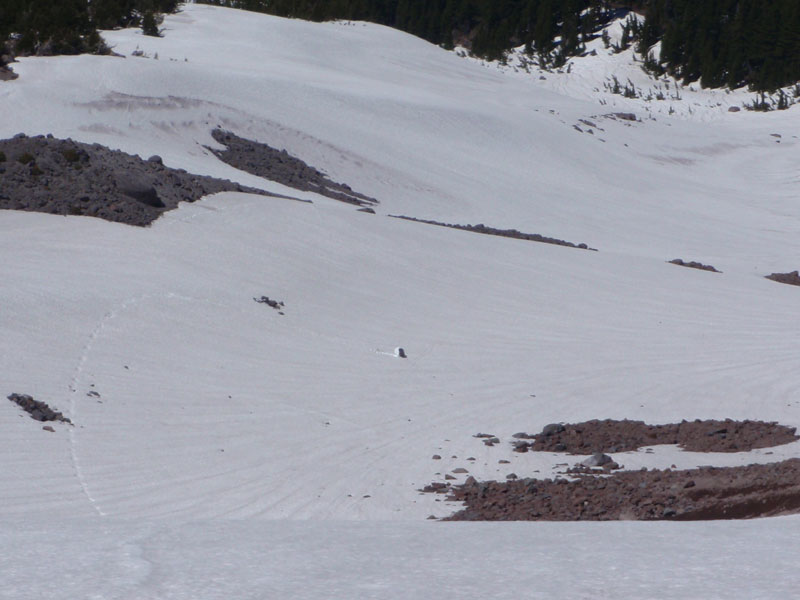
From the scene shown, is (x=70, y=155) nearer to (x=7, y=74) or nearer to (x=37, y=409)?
(x=37, y=409)

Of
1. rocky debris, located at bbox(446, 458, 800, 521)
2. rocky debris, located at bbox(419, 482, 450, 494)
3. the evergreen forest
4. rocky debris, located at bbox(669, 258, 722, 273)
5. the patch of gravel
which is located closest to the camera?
rocky debris, located at bbox(446, 458, 800, 521)

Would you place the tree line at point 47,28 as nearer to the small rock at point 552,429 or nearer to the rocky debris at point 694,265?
the rocky debris at point 694,265

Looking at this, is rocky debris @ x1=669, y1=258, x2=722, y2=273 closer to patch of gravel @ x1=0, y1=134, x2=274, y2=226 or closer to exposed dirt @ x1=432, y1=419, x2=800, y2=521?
patch of gravel @ x1=0, y1=134, x2=274, y2=226

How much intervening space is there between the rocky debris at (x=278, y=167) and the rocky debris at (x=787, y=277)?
6752 millimetres

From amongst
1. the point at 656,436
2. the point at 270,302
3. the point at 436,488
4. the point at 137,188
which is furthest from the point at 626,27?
the point at 436,488

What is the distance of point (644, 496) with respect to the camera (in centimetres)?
658

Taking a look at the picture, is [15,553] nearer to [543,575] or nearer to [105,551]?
[105,551]

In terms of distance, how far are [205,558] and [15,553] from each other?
0.56m

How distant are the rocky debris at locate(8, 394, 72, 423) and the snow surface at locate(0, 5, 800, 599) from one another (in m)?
0.14

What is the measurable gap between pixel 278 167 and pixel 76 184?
253 inches

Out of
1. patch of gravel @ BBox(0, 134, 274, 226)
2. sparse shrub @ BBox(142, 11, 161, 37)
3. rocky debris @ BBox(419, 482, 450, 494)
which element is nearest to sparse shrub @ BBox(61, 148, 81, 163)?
patch of gravel @ BBox(0, 134, 274, 226)

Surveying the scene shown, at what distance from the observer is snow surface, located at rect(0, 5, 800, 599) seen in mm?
3256

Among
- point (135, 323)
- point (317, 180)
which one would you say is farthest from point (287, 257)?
point (317, 180)

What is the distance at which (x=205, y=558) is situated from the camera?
10.5 ft
